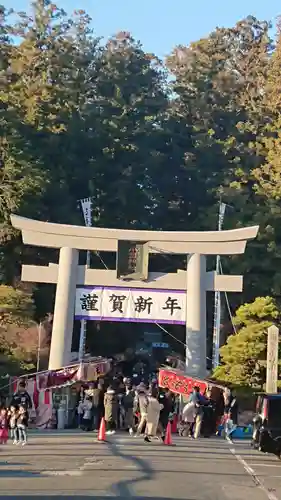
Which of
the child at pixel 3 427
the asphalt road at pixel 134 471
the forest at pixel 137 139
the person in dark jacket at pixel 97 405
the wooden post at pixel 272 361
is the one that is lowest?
the asphalt road at pixel 134 471

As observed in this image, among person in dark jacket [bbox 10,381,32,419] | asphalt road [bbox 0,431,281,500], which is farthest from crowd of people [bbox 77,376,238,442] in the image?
A: person in dark jacket [bbox 10,381,32,419]

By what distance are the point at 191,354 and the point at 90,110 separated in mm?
23369

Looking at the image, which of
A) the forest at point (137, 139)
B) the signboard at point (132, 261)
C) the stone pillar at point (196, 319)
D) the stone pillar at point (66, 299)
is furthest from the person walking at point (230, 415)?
the forest at point (137, 139)

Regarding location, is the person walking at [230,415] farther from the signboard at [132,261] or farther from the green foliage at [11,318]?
the green foliage at [11,318]

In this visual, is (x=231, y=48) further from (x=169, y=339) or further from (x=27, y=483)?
(x=27, y=483)

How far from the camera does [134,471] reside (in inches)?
514

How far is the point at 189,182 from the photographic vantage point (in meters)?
49.6

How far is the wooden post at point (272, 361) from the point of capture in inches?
995

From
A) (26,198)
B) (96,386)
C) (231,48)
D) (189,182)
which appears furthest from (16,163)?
(231,48)

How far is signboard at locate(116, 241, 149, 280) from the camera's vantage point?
29359mm

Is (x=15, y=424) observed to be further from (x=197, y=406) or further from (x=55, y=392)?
(x=55, y=392)

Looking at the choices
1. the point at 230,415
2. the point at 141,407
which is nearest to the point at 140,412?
the point at 141,407

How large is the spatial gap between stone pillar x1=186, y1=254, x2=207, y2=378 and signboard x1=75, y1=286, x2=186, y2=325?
395 millimetres

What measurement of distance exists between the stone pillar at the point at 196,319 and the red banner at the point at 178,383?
14.2ft
